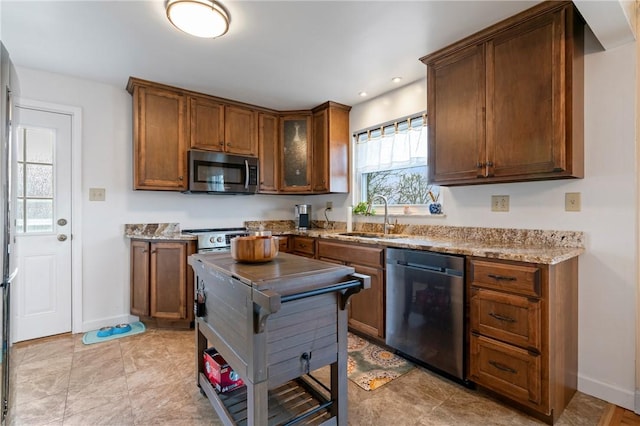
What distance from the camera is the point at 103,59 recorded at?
2.61 metres

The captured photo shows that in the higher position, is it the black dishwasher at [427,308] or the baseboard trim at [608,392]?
the black dishwasher at [427,308]

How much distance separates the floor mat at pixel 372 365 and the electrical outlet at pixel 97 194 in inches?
111

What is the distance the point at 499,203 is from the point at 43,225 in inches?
158

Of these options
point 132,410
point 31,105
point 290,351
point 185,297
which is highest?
point 31,105

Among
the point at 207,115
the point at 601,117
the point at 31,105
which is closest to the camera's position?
the point at 601,117

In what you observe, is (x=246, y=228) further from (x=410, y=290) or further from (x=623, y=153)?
(x=623, y=153)

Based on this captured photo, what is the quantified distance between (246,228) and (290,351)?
→ 2.73 metres

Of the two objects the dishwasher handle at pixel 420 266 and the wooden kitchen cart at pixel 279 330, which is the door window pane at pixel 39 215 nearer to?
the wooden kitchen cart at pixel 279 330

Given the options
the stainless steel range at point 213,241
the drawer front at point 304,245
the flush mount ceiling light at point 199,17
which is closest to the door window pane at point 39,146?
the stainless steel range at point 213,241

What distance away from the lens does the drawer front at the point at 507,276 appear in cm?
169

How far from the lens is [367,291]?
272 cm

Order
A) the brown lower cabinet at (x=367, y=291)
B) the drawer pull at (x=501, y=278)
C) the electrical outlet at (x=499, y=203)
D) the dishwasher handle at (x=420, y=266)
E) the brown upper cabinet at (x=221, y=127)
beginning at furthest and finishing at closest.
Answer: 1. the brown upper cabinet at (x=221, y=127)
2. the brown lower cabinet at (x=367, y=291)
3. the electrical outlet at (x=499, y=203)
4. the dishwasher handle at (x=420, y=266)
5. the drawer pull at (x=501, y=278)

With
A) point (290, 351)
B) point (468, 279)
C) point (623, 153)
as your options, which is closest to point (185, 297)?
point (290, 351)

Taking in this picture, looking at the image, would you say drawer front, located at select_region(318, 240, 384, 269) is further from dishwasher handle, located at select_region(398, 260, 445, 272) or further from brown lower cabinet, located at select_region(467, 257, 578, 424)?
brown lower cabinet, located at select_region(467, 257, 578, 424)
